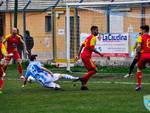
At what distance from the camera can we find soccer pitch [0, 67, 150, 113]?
48.3ft

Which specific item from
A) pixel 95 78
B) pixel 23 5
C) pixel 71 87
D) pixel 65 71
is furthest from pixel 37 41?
pixel 71 87

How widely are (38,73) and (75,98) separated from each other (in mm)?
3135

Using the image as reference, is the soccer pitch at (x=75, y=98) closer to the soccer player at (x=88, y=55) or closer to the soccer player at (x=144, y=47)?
the soccer player at (x=88, y=55)

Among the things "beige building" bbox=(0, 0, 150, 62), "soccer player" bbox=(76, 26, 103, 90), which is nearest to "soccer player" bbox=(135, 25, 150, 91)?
"soccer player" bbox=(76, 26, 103, 90)

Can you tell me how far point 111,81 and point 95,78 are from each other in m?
1.92

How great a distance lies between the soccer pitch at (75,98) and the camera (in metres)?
14.7

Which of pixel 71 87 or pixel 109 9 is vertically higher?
pixel 109 9

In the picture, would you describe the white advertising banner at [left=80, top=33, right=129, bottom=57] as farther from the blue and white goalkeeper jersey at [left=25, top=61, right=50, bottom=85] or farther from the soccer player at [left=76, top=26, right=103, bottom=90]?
the blue and white goalkeeper jersey at [left=25, top=61, right=50, bottom=85]

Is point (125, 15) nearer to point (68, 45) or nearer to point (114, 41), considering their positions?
point (114, 41)

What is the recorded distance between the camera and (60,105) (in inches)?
610

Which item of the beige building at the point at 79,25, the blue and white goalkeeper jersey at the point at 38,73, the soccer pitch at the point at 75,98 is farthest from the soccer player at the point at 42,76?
the beige building at the point at 79,25

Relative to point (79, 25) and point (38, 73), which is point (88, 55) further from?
point (79, 25)

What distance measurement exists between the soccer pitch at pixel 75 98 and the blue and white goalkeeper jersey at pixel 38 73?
0.36 metres

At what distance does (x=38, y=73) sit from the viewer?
65.3 feet
